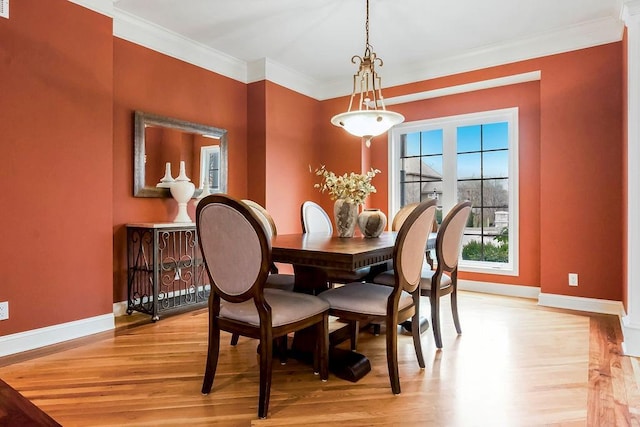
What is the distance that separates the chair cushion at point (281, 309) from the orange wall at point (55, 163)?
5.20 feet

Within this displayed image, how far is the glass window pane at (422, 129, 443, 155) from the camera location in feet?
15.6

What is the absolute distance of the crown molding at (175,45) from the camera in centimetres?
342

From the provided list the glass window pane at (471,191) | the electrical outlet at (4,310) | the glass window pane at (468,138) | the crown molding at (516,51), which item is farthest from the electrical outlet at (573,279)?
the electrical outlet at (4,310)

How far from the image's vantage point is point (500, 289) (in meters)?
4.25

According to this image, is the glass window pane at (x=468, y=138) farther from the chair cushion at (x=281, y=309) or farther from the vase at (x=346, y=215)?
the chair cushion at (x=281, y=309)

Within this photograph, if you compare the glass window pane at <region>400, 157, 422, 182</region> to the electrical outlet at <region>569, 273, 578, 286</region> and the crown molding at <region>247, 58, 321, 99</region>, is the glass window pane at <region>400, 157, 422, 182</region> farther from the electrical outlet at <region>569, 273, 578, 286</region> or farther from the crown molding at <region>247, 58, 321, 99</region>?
the electrical outlet at <region>569, 273, 578, 286</region>

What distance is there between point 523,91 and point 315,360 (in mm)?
3601

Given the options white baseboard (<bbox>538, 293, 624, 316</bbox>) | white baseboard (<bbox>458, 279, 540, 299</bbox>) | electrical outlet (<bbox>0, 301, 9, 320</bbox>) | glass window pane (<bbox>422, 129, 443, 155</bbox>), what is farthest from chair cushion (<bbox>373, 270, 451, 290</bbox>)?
electrical outlet (<bbox>0, 301, 9, 320</bbox>)

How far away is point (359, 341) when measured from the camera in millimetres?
2791

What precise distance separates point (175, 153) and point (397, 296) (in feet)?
9.16

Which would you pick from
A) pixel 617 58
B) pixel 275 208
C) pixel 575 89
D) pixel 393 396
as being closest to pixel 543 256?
pixel 575 89

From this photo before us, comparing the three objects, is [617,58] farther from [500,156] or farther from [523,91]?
[500,156]

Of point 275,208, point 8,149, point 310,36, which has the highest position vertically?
point 310,36

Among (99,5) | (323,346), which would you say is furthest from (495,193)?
(99,5)
